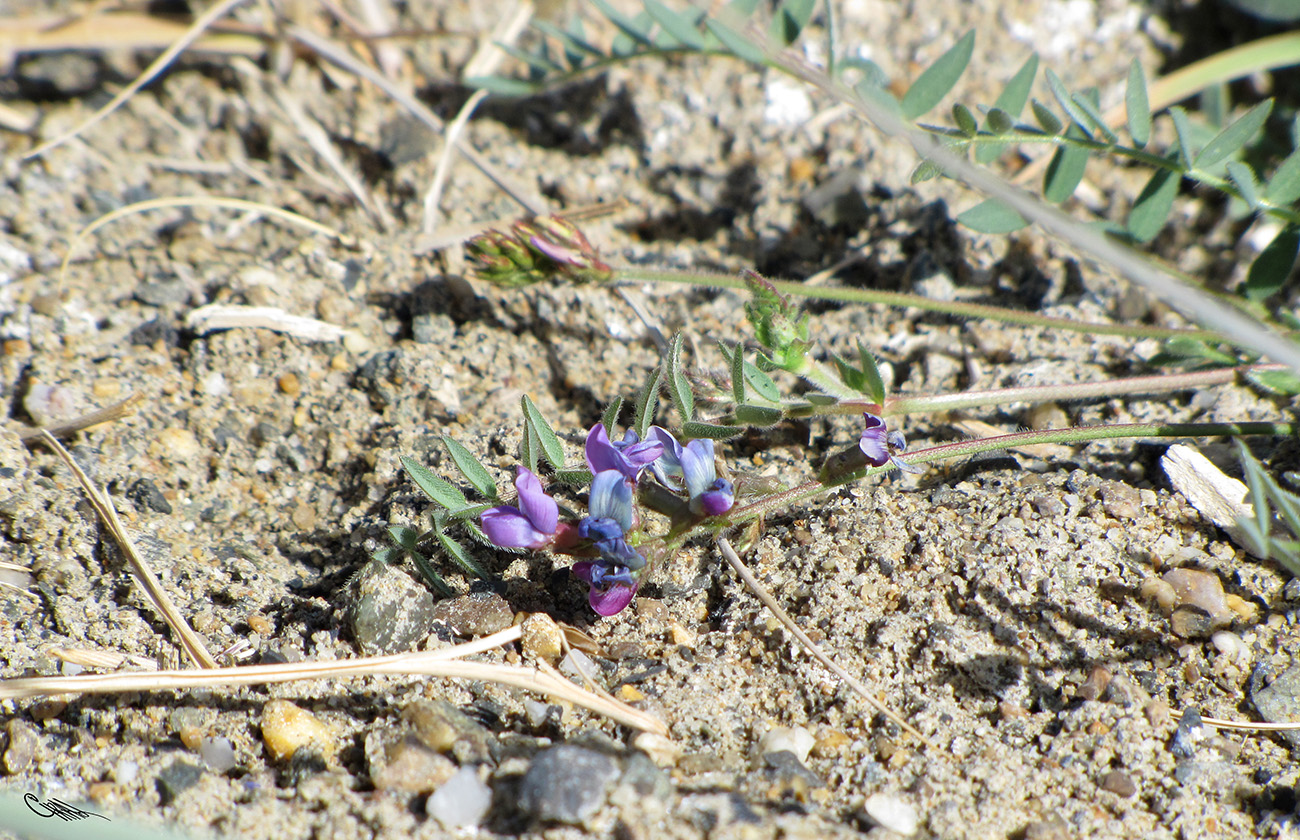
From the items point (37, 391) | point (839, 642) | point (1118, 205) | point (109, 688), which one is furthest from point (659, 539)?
point (1118, 205)

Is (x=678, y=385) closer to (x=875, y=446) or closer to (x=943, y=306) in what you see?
(x=875, y=446)

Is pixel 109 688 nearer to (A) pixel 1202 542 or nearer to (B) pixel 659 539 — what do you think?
(B) pixel 659 539

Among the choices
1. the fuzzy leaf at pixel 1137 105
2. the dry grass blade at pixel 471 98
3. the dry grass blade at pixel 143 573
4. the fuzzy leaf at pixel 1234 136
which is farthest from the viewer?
the dry grass blade at pixel 471 98

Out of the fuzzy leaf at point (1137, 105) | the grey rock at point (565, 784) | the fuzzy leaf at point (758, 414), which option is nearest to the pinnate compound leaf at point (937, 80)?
the fuzzy leaf at point (1137, 105)

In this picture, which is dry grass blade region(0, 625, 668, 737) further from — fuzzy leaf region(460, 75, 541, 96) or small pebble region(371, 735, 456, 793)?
fuzzy leaf region(460, 75, 541, 96)

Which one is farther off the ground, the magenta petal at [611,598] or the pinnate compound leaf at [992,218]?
the pinnate compound leaf at [992,218]

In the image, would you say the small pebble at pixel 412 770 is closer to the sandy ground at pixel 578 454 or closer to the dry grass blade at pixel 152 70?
the sandy ground at pixel 578 454

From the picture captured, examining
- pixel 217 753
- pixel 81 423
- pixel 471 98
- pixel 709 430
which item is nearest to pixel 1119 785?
pixel 709 430

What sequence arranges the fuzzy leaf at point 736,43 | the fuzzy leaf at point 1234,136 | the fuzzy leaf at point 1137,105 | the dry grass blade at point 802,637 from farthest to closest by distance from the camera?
the fuzzy leaf at point 736,43
the fuzzy leaf at point 1137,105
the fuzzy leaf at point 1234,136
the dry grass blade at point 802,637
